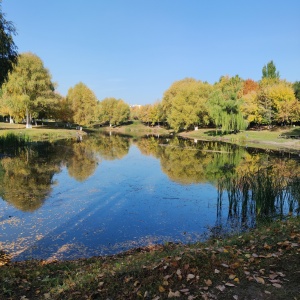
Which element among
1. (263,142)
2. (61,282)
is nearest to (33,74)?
(263,142)

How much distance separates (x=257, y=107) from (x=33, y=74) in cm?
4598

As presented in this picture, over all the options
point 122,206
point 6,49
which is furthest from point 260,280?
point 6,49

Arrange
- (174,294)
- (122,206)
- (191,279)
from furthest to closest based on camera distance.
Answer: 1. (122,206)
2. (191,279)
3. (174,294)

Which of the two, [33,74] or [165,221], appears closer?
[165,221]

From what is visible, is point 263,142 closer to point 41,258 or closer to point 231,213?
point 231,213

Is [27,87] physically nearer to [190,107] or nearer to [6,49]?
[190,107]

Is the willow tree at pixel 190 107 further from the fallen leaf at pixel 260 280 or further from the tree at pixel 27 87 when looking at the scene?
the fallen leaf at pixel 260 280

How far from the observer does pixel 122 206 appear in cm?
1541

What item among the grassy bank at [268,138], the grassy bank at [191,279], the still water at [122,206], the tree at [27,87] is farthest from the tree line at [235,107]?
the grassy bank at [191,279]

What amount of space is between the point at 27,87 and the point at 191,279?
57.8m

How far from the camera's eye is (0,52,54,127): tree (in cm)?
5328

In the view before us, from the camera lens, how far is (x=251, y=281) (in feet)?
17.9

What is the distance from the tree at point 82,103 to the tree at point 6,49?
5611cm

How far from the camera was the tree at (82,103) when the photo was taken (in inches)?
2953
